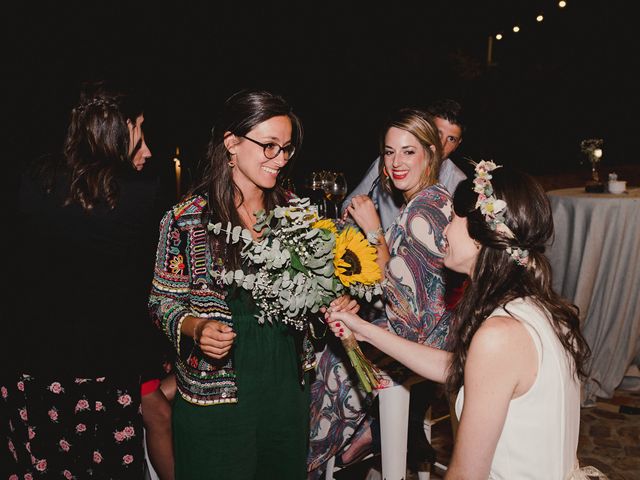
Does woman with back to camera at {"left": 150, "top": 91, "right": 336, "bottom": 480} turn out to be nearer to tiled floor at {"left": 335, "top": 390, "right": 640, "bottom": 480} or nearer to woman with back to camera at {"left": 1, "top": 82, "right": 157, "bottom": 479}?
woman with back to camera at {"left": 1, "top": 82, "right": 157, "bottom": 479}

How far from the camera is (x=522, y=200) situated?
5.01 ft

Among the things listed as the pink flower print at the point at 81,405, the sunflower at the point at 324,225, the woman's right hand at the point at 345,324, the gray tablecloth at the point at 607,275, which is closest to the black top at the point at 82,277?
the pink flower print at the point at 81,405

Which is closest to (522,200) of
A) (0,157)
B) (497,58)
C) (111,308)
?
(111,308)

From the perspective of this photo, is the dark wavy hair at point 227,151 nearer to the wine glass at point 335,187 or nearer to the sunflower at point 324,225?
the sunflower at point 324,225

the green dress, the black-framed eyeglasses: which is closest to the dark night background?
the black-framed eyeglasses

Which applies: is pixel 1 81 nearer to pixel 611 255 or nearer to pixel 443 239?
pixel 443 239

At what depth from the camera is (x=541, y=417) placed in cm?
149

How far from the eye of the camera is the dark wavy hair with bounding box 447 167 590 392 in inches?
60.2

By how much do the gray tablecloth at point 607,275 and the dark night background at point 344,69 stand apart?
2.02m

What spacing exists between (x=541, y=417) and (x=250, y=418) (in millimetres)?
924

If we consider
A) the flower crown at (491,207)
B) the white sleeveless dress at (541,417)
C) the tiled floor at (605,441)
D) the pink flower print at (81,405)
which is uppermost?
the flower crown at (491,207)

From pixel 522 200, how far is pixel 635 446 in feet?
9.08

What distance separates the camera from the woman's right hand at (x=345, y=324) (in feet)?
6.42

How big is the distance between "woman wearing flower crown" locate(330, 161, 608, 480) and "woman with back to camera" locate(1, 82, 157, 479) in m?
1.13
